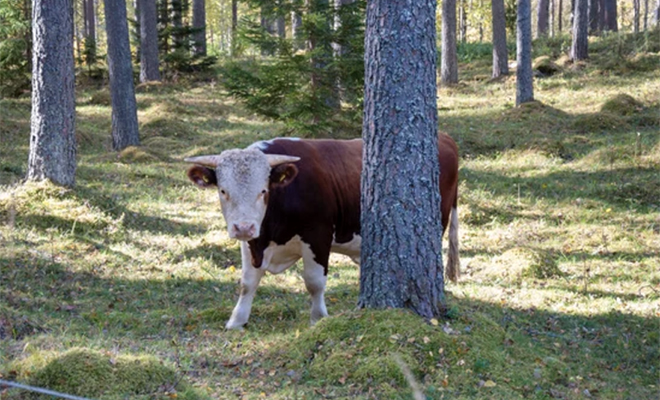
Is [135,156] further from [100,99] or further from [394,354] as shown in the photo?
[394,354]

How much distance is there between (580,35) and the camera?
1081 inches

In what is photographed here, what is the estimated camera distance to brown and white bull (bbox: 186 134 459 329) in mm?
7133

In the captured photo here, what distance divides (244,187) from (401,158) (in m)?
1.72

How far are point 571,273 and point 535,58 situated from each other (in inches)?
875

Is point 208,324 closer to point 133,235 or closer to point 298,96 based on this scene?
point 133,235

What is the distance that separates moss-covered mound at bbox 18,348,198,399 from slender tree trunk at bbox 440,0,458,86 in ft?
78.7

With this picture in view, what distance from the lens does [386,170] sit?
6281 mm

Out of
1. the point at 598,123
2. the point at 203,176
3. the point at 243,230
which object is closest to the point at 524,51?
the point at 598,123

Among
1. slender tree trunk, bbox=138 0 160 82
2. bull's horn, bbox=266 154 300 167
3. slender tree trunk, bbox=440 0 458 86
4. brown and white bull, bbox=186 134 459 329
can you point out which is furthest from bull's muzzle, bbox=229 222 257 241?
slender tree trunk, bbox=138 0 160 82

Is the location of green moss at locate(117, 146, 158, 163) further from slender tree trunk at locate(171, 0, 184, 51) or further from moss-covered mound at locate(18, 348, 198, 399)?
slender tree trunk at locate(171, 0, 184, 51)

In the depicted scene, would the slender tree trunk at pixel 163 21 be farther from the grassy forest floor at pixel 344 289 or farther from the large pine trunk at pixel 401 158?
the large pine trunk at pixel 401 158

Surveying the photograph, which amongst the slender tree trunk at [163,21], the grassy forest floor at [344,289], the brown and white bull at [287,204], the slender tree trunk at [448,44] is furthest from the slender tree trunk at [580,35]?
the brown and white bull at [287,204]

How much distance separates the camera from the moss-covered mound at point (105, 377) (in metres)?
5.23

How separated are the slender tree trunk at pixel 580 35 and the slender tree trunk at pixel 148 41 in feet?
53.5
